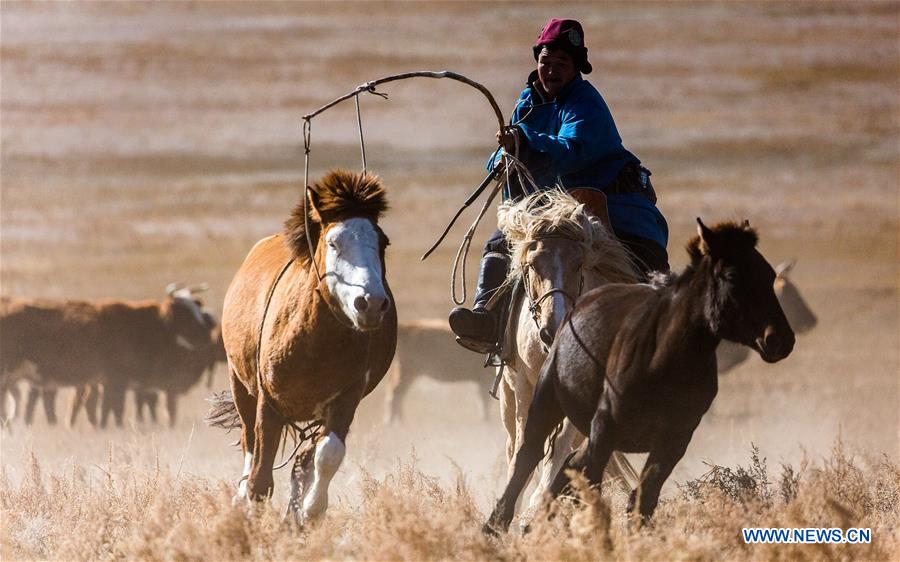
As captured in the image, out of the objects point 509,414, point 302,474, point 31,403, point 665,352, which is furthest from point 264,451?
point 31,403

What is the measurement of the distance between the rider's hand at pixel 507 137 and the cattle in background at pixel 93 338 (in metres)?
13.9

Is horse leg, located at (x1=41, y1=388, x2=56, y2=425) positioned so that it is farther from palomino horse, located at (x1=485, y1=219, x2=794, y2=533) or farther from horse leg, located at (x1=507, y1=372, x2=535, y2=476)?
palomino horse, located at (x1=485, y1=219, x2=794, y2=533)

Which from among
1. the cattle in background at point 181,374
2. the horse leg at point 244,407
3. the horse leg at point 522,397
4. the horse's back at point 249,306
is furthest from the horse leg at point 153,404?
the horse leg at point 522,397

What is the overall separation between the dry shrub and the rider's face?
235cm

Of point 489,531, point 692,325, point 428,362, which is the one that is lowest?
point 428,362

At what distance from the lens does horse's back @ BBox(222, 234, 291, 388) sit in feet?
26.2

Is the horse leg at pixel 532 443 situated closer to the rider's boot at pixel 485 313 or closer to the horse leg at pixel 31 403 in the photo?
the rider's boot at pixel 485 313

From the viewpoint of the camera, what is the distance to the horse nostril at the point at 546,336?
25.0ft

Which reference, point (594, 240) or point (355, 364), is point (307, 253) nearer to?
point (355, 364)

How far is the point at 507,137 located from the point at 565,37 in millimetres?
689

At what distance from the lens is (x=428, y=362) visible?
23062mm

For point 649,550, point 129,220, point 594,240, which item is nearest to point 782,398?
point 594,240

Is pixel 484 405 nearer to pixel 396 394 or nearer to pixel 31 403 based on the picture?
pixel 396 394

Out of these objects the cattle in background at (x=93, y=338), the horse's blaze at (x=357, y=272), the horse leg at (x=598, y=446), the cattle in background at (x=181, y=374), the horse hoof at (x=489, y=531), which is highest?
the horse's blaze at (x=357, y=272)
